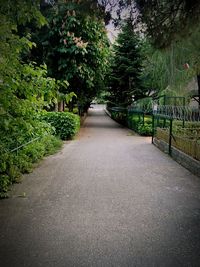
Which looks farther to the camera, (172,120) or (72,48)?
(72,48)

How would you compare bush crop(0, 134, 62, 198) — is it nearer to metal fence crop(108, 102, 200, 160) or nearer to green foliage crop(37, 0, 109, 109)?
metal fence crop(108, 102, 200, 160)

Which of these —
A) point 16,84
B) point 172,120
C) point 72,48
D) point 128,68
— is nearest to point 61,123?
point 72,48

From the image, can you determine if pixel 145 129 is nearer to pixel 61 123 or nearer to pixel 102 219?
pixel 61 123

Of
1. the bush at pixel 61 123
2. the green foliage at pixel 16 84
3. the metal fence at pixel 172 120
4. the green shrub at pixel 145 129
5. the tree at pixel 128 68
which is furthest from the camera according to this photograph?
the tree at pixel 128 68

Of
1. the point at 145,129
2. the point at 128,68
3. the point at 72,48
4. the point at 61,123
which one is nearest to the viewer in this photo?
the point at 72,48

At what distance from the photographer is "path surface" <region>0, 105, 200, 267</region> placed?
3.36 meters

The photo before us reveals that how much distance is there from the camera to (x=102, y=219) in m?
4.47

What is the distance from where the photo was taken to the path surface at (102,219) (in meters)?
3.36

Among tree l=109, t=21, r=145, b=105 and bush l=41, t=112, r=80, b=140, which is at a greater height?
tree l=109, t=21, r=145, b=105

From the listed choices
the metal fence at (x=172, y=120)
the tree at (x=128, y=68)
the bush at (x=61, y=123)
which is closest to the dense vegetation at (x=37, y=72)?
the bush at (x=61, y=123)

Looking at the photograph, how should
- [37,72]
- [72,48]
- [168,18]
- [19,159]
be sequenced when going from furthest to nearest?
1. [72,48]
2. [19,159]
3. [37,72]
4. [168,18]

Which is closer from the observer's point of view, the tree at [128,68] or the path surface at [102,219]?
the path surface at [102,219]

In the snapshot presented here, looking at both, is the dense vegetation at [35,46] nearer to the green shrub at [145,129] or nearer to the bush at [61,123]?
the bush at [61,123]

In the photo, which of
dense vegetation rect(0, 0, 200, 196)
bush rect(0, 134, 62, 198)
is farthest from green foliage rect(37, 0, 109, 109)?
bush rect(0, 134, 62, 198)
